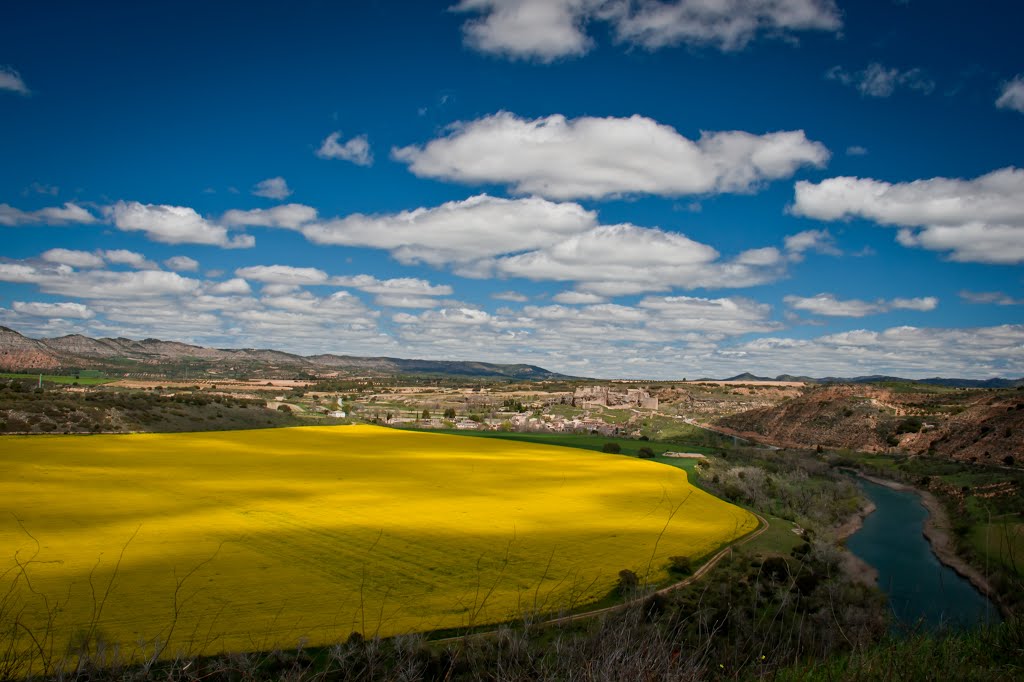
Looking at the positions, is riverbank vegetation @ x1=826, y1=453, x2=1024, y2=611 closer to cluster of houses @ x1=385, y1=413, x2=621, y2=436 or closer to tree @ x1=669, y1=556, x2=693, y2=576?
tree @ x1=669, y1=556, x2=693, y2=576

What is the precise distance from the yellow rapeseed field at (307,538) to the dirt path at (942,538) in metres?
9.23

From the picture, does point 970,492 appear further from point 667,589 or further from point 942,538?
point 667,589

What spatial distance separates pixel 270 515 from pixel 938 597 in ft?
87.8

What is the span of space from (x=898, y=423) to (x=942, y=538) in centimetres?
4455

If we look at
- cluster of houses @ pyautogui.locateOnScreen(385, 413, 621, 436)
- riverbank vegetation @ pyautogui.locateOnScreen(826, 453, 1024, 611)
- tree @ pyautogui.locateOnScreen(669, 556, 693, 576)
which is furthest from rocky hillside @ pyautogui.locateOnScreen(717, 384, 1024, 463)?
tree @ pyautogui.locateOnScreen(669, 556, 693, 576)

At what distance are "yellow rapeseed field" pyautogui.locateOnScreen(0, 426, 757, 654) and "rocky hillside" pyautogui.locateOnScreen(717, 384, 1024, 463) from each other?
124 feet

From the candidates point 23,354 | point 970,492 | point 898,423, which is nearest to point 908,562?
point 970,492

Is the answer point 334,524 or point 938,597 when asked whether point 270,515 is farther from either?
point 938,597

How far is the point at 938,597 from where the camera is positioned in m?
25.6

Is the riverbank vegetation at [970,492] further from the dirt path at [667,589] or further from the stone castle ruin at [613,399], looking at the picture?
the stone castle ruin at [613,399]

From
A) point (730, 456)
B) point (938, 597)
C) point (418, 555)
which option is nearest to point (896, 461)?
point (730, 456)

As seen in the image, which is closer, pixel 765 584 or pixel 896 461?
pixel 765 584

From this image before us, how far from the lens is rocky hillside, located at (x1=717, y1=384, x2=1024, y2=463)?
5997 centimetres

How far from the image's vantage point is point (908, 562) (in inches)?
1197
